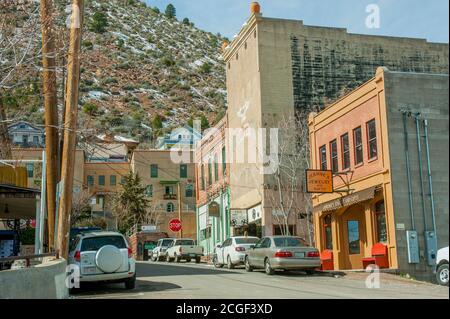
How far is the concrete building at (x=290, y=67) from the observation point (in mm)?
39625

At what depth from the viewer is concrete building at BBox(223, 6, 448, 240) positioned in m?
39.6

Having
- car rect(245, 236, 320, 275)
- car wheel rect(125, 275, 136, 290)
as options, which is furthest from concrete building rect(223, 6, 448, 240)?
Result: car wheel rect(125, 275, 136, 290)

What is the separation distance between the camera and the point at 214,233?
49.2m

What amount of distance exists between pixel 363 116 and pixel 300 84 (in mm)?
14252

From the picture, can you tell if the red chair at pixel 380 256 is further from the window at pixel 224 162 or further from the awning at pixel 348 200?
the window at pixel 224 162

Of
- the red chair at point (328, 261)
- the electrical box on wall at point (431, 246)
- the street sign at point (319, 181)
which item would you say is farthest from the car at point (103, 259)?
the red chair at point (328, 261)

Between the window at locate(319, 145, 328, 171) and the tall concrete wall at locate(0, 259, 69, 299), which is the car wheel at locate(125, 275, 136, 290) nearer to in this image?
the tall concrete wall at locate(0, 259, 69, 299)

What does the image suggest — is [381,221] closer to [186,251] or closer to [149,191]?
[186,251]

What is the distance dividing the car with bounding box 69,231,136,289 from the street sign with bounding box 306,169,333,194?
39.8ft

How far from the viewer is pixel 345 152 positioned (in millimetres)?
29062

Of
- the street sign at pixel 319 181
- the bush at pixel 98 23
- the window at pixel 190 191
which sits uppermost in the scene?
the bush at pixel 98 23

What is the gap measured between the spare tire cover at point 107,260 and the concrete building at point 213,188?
25.8m

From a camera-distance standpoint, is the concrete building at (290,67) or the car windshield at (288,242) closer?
the car windshield at (288,242)

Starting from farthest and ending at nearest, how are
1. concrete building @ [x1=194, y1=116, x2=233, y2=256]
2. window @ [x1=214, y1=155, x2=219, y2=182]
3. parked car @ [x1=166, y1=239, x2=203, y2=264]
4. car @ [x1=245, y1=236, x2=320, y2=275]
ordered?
window @ [x1=214, y1=155, x2=219, y2=182]
concrete building @ [x1=194, y1=116, x2=233, y2=256]
parked car @ [x1=166, y1=239, x2=203, y2=264]
car @ [x1=245, y1=236, x2=320, y2=275]
